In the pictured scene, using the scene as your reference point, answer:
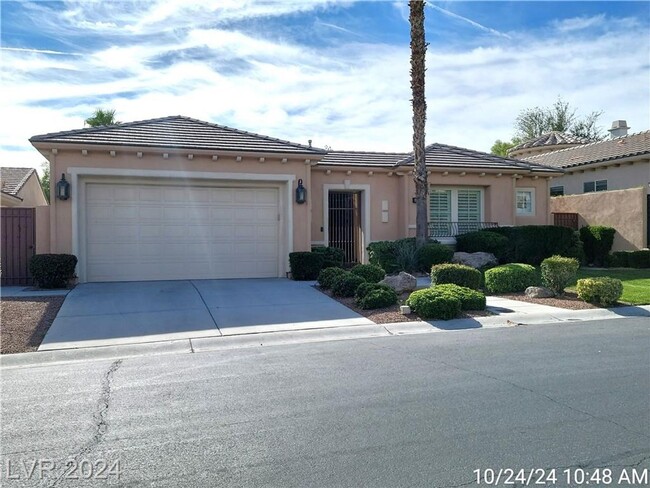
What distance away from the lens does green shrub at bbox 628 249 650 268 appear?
1942cm

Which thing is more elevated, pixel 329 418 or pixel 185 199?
pixel 185 199

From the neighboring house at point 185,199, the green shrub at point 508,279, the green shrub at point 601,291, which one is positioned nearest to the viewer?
the green shrub at point 601,291

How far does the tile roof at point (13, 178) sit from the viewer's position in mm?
24059

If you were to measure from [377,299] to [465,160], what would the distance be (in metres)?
10.7

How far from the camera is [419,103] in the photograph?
1609cm

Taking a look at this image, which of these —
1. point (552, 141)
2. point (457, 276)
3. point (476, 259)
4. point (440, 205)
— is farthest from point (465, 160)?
point (552, 141)

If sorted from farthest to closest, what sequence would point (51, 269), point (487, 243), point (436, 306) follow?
point (487, 243) < point (51, 269) < point (436, 306)

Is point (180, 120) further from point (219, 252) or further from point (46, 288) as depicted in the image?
point (46, 288)

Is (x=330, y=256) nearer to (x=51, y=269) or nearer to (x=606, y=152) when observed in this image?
(x=51, y=269)

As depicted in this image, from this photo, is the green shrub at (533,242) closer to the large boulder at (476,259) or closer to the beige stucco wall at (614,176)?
the large boulder at (476,259)

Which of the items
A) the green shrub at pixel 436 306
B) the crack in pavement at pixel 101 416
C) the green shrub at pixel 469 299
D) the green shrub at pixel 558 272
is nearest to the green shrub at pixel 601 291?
the green shrub at pixel 558 272

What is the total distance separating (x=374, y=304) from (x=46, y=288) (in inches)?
308

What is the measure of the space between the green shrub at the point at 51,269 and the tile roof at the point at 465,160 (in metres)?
10.8

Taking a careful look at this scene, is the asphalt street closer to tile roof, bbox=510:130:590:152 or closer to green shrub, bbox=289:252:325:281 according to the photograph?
green shrub, bbox=289:252:325:281
